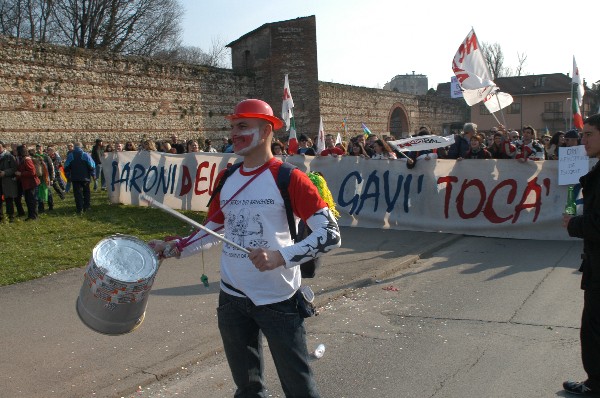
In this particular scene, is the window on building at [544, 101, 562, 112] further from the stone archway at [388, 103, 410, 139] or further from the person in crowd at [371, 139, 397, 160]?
the person in crowd at [371, 139, 397, 160]

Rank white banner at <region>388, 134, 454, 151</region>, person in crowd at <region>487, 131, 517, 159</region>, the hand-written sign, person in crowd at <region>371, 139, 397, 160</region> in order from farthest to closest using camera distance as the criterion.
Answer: person in crowd at <region>371, 139, 397, 160</region>
person in crowd at <region>487, 131, 517, 159</region>
white banner at <region>388, 134, 454, 151</region>
the hand-written sign

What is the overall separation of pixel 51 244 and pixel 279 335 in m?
8.47

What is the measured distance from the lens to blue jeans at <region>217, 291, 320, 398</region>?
342 cm

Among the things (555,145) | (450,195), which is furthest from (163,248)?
(555,145)

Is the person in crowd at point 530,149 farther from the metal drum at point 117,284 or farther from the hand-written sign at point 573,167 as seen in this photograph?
the metal drum at point 117,284

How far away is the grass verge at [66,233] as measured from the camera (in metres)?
9.30

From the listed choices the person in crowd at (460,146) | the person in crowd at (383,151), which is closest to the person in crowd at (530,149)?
the person in crowd at (460,146)

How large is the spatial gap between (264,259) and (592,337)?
2735 millimetres

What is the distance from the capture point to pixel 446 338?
20.6ft

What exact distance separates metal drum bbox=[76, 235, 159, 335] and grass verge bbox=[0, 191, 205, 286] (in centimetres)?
505

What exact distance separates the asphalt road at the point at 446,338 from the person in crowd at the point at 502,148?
3418mm

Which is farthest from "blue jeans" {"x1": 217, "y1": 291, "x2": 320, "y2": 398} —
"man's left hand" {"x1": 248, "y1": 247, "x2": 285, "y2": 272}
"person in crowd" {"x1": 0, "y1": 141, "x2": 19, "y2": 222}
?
"person in crowd" {"x1": 0, "y1": 141, "x2": 19, "y2": 222}

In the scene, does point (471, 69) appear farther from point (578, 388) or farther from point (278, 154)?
point (578, 388)

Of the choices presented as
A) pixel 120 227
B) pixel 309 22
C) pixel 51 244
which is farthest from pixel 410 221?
pixel 309 22
